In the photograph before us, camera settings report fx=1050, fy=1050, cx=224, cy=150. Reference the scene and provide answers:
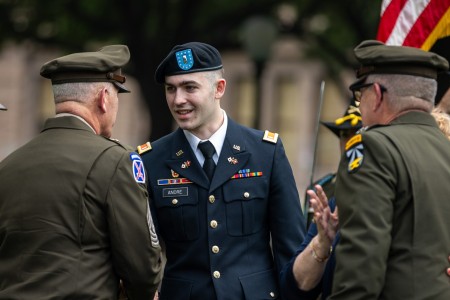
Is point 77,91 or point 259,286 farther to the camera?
point 259,286

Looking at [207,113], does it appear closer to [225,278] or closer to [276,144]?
[276,144]

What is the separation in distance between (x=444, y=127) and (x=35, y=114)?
102 ft

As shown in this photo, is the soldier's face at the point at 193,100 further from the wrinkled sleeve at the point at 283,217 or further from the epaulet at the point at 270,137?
the wrinkled sleeve at the point at 283,217

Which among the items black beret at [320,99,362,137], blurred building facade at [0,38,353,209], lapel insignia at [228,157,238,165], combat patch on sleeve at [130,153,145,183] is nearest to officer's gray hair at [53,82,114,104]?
combat patch on sleeve at [130,153,145,183]

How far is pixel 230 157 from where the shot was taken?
231 inches

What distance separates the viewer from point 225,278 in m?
5.66

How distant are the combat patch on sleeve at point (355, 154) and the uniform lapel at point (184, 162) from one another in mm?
1280

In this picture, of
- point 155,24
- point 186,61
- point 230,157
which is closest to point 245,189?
point 230,157

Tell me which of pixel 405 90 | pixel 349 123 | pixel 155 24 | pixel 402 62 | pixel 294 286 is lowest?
pixel 155 24

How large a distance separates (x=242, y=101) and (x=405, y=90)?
31.0 meters

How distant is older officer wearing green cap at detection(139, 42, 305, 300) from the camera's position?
569 cm

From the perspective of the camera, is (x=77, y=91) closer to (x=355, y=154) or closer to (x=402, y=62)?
(x=355, y=154)

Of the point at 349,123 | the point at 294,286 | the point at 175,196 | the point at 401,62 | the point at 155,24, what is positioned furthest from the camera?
the point at 155,24

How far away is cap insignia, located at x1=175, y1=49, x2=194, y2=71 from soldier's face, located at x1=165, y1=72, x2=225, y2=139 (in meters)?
0.05
